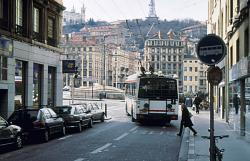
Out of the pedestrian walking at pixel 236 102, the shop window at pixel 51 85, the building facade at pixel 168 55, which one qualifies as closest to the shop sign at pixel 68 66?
the shop window at pixel 51 85

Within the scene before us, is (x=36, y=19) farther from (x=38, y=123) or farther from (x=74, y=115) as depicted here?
(x=38, y=123)

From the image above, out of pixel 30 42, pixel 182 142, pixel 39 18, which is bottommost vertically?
pixel 182 142

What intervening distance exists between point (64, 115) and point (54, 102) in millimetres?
12776

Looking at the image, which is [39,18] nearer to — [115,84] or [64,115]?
[64,115]

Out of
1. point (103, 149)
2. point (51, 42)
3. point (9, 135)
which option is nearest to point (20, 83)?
point (51, 42)

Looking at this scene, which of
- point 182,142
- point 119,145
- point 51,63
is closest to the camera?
point 119,145

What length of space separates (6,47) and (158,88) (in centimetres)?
942

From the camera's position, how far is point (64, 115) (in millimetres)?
24578

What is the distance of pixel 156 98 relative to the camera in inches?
1137

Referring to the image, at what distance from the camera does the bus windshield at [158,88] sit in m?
29.0

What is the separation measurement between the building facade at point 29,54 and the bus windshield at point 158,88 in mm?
6558

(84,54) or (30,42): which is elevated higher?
(84,54)

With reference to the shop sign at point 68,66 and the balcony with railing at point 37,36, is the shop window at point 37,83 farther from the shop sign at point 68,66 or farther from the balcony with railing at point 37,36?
the shop sign at point 68,66

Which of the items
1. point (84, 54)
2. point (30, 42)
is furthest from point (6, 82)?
point (84, 54)
